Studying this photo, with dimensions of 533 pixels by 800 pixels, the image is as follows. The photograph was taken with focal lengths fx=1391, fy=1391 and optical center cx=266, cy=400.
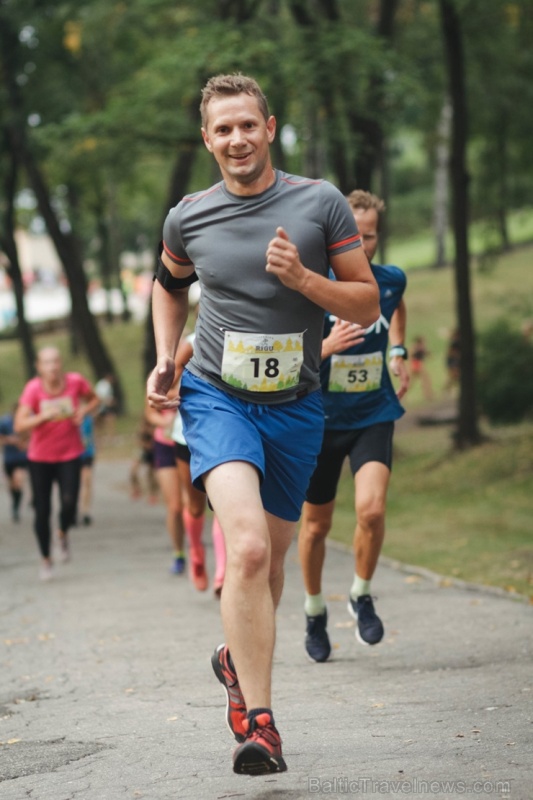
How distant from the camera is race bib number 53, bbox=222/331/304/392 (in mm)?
5176

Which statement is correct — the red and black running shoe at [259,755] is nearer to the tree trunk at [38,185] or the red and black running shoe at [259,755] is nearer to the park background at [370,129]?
the park background at [370,129]

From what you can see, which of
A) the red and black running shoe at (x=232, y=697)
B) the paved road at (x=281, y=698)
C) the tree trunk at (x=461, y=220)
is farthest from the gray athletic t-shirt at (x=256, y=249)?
the tree trunk at (x=461, y=220)

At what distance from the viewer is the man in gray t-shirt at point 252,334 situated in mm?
4879

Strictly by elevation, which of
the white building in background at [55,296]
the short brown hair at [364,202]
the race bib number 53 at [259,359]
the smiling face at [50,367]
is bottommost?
the white building in background at [55,296]

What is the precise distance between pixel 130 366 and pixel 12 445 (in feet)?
80.0

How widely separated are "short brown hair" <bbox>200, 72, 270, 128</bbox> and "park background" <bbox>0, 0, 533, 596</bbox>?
600 centimetres

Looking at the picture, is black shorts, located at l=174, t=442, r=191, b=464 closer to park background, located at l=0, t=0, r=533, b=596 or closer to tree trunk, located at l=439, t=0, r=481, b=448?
park background, located at l=0, t=0, r=533, b=596

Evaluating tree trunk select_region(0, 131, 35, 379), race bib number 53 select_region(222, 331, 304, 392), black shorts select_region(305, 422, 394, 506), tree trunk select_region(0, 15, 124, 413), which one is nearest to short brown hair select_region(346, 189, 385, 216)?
black shorts select_region(305, 422, 394, 506)

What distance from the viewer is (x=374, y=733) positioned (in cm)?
563

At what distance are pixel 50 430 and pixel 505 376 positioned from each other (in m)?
12.7

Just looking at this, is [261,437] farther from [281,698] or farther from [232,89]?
[281,698]

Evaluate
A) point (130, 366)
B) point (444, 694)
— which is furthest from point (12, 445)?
point (130, 366)

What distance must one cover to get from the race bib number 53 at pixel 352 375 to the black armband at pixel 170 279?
1955mm

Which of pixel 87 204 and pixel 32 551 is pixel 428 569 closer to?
pixel 32 551
